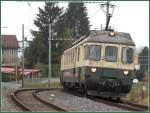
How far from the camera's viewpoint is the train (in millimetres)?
22875

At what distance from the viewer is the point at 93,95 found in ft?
77.9

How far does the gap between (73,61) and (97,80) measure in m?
4.31

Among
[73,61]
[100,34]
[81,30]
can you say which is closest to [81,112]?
[100,34]

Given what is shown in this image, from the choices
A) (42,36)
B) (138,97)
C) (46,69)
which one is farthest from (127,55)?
(42,36)

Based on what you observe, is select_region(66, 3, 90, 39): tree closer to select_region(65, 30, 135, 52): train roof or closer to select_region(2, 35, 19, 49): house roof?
select_region(2, 35, 19, 49): house roof

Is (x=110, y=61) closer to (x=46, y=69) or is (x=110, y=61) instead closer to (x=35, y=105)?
(x=35, y=105)

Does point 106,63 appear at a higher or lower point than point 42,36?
lower

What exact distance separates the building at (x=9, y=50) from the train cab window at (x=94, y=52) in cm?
5457

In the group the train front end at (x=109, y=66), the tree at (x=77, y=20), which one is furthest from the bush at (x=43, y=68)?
the train front end at (x=109, y=66)

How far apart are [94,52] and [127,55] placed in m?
1.48

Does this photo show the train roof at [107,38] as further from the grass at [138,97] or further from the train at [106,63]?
the grass at [138,97]

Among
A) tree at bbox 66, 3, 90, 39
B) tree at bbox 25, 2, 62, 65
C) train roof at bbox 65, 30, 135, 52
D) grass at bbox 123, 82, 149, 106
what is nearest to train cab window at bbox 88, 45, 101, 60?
train roof at bbox 65, 30, 135, 52

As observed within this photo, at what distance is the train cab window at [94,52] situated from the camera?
76.8 feet

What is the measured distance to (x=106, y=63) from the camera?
76.1ft
